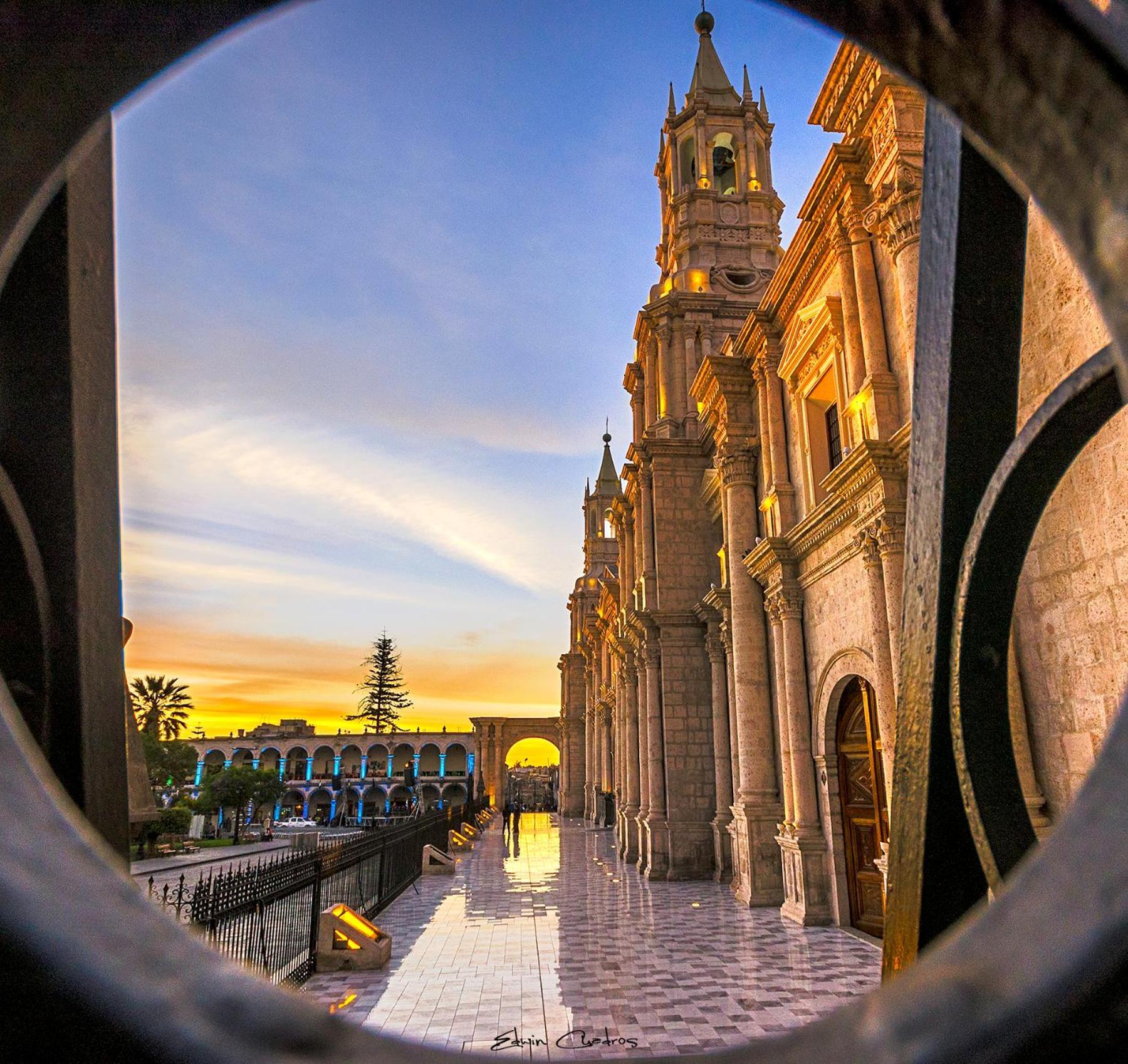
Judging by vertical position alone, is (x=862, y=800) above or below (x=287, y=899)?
above

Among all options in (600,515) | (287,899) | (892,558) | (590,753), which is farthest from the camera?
(600,515)

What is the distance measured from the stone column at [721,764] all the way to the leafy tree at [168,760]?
3192 centimetres

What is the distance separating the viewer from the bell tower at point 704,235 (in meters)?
20.7

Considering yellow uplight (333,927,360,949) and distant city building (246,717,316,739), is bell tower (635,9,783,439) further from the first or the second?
distant city building (246,717,316,739)

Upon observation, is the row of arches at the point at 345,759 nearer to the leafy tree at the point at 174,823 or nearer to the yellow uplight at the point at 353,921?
the leafy tree at the point at 174,823

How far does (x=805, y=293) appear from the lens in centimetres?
1273

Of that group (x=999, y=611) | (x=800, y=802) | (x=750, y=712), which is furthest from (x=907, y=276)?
(x=999, y=611)

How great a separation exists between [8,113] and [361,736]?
78.3 meters

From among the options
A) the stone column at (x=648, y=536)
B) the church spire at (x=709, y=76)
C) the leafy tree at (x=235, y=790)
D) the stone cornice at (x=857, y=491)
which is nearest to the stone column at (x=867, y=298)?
the stone cornice at (x=857, y=491)

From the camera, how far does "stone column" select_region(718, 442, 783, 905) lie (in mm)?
12750

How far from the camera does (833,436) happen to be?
12.6 metres

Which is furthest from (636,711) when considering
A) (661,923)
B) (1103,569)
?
(1103,569)

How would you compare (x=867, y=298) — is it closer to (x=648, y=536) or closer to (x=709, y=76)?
(x=648, y=536)

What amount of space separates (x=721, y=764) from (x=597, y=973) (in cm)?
796
